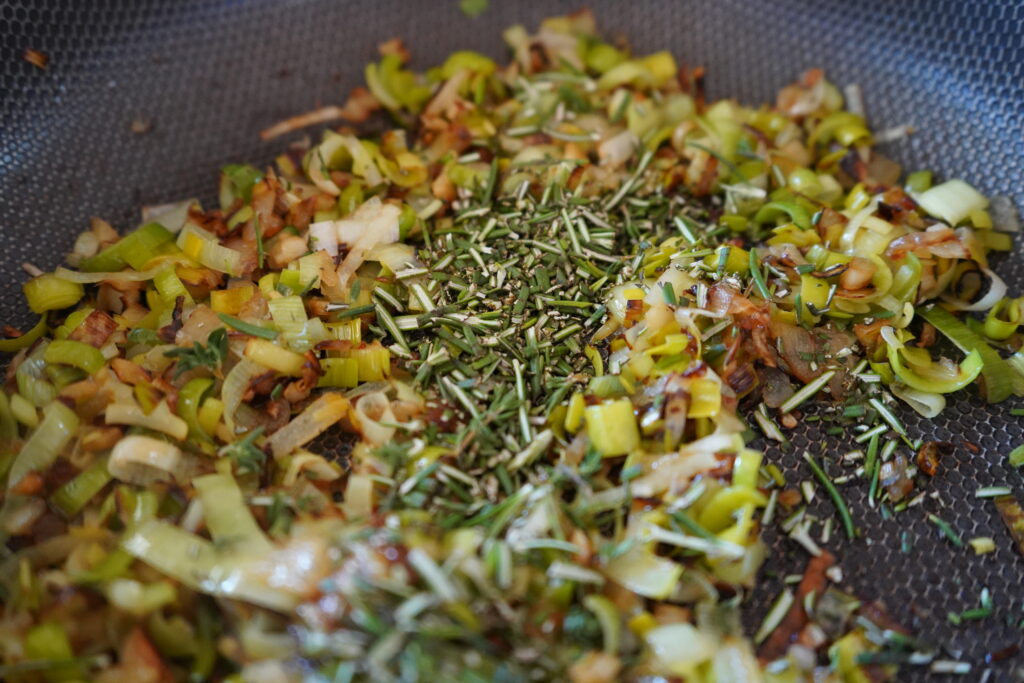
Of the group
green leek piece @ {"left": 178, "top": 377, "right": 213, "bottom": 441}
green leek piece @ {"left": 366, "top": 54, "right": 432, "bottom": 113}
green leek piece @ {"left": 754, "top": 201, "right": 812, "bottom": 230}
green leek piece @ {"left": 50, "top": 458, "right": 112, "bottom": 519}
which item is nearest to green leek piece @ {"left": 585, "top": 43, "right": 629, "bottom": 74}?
green leek piece @ {"left": 366, "top": 54, "right": 432, "bottom": 113}

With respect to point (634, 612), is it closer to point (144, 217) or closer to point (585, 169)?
point (585, 169)

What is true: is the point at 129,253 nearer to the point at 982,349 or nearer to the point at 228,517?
the point at 228,517

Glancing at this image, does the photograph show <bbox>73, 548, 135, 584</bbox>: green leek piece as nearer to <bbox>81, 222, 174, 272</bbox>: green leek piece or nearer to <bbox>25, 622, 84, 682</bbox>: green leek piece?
<bbox>25, 622, 84, 682</bbox>: green leek piece

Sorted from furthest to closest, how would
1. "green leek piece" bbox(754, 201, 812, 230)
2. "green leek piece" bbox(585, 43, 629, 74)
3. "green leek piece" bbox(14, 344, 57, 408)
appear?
"green leek piece" bbox(585, 43, 629, 74) < "green leek piece" bbox(754, 201, 812, 230) < "green leek piece" bbox(14, 344, 57, 408)

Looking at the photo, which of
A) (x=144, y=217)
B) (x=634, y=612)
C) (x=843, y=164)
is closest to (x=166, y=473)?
(x=144, y=217)

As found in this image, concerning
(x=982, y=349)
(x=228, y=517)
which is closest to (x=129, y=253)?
(x=228, y=517)
